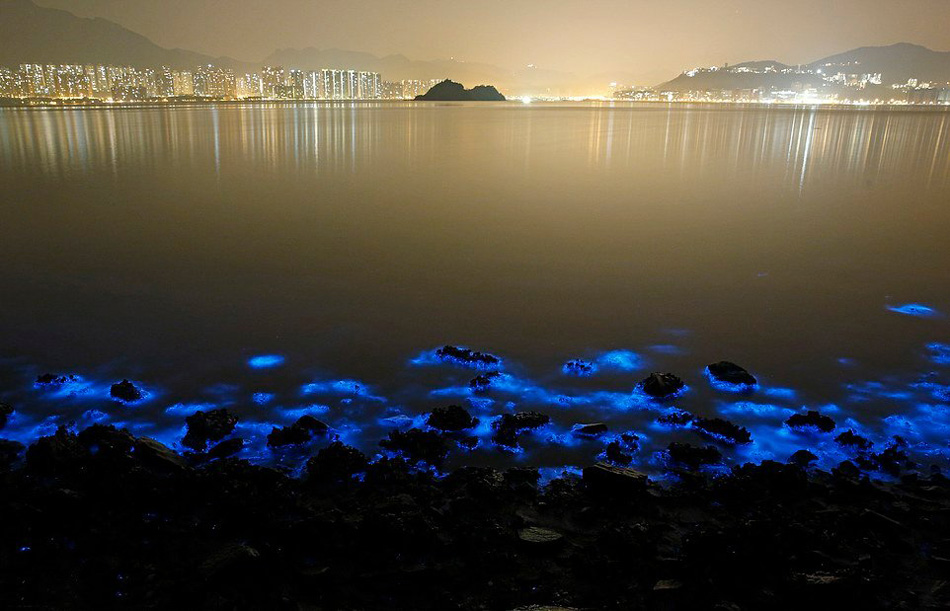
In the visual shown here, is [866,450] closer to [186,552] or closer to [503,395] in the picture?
[503,395]

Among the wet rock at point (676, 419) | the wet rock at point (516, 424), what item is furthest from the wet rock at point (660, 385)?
the wet rock at point (516, 424)

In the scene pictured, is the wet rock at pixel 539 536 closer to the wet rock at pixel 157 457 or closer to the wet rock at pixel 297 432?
the wet rock at pixel 297 432

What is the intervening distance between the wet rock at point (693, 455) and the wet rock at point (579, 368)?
5.35 ft

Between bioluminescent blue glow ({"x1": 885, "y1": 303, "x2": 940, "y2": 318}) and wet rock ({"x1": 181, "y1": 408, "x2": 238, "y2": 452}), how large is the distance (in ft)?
28.4

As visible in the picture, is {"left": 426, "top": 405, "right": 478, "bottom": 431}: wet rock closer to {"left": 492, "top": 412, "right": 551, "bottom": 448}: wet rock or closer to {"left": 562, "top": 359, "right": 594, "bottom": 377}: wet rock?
{"left": 492, "top": 412, "right": 551, "bottom": 448}: wet rock

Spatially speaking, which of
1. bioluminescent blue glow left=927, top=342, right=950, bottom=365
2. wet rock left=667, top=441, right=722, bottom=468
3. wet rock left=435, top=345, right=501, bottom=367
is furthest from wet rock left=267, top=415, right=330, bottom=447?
bioluminescent blue glow left=927, top=342, right=950, bottom=365

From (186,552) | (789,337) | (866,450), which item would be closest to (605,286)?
(789,337)

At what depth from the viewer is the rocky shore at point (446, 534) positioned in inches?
141

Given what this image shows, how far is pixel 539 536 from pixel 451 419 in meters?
1.68

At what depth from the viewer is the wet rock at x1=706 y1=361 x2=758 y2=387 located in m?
6.40

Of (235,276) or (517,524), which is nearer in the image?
(517,524)

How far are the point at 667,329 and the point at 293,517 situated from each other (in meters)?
5.30

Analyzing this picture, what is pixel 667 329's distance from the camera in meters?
7.87

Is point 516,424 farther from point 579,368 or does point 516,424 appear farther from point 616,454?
point 579,368
